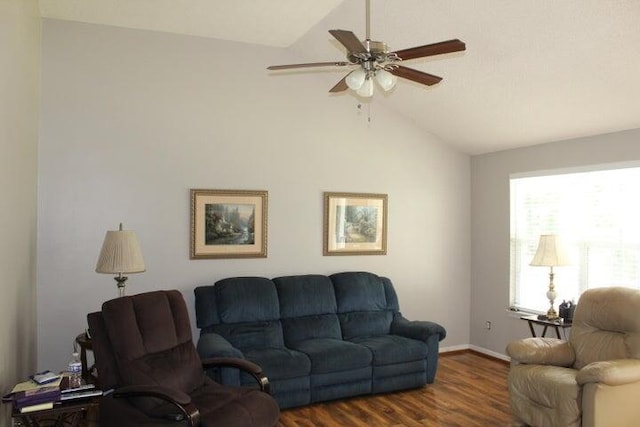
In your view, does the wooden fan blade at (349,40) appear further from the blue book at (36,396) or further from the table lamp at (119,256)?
the blue book at (36,396)

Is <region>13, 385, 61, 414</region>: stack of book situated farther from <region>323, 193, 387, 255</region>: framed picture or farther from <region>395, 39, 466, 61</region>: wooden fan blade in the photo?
<region>323, 193, 387, 255</region>: framed picture

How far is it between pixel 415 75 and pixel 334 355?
2.56 metres

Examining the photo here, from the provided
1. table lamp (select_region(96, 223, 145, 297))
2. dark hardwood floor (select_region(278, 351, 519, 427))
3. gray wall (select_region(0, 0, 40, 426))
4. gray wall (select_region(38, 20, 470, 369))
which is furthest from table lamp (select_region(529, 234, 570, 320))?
gray wall (select_region(0, 0, 40, 426))

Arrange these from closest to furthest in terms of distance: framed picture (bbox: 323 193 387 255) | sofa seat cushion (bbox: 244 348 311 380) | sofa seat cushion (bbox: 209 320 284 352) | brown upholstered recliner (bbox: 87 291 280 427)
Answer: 1. brown upholstered recliner (bbox: 87 291 280 427)
2. sofa seat cushion (bbox: 244 348 311 380)
3. sofa seat cushion (bbox: 209 320 284 352)
4. framed picture (bbox: 323 193 387 255)

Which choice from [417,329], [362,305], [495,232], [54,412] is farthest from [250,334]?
[495,232]

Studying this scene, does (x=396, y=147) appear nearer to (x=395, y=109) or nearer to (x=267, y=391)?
(x=395, y=109)

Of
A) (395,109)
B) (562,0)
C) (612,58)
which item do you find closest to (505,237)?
(395,109)

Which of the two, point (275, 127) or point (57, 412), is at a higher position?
point (275, 127)

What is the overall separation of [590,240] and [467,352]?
2074mm

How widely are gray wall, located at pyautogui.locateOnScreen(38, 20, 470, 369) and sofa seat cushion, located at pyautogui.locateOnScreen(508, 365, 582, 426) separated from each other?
2.03m

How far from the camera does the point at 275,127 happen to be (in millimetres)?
5227

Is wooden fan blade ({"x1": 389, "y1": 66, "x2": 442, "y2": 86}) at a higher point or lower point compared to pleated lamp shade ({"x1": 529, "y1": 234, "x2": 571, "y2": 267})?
higher

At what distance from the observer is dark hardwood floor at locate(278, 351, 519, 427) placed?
160 inches

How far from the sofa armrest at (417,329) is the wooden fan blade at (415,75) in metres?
2.68
